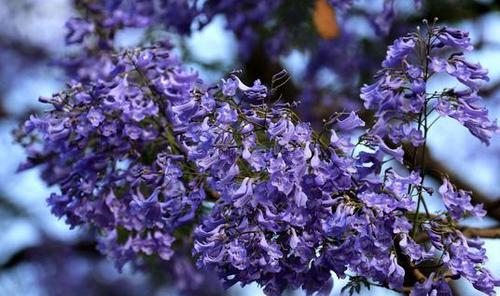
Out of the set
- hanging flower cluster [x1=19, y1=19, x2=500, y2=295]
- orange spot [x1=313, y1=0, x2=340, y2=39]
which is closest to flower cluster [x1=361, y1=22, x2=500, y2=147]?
hanging flower cluster [x1=19, y1=19, x2=500, y2=295]

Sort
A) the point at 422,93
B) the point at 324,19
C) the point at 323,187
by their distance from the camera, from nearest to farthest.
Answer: the point at 323,187, the point at 422,93, the point at 324,19

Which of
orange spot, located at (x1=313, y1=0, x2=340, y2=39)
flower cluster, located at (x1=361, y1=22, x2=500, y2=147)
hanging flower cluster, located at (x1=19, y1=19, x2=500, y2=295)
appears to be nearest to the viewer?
hanging flower cluster, located at (x1=19, y1=19, x2=500, y2=295)

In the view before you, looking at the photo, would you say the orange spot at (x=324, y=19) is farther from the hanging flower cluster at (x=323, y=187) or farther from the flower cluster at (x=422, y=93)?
the flower cluster at (x=422, y=93)

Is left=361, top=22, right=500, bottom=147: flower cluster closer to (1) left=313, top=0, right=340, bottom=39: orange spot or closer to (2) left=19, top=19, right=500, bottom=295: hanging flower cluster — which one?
(2) left=19, top=19, right=500, bottom=295: hanging flower cluster

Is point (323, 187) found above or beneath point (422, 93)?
beneath

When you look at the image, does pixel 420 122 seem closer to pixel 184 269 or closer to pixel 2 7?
pixel 184 269

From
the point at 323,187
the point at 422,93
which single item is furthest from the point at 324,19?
the point at 323,187

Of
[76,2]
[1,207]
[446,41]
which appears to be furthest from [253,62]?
[446,41]

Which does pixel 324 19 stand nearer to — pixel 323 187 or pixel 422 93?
pixel 422 93

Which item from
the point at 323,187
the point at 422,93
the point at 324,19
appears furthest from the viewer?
the point at 324,19
